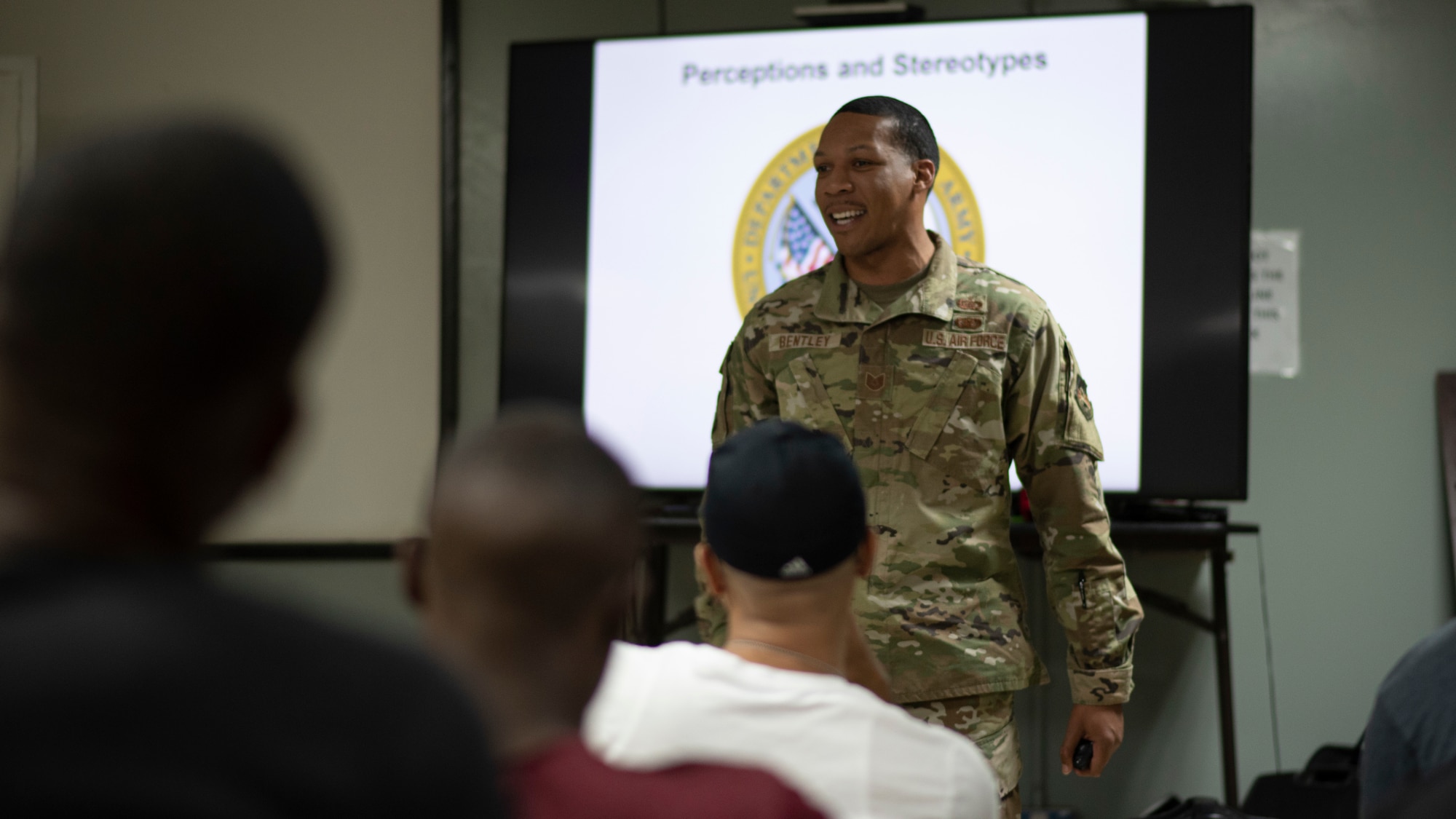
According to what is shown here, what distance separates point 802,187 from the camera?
321 centimetres

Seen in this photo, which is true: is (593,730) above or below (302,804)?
below

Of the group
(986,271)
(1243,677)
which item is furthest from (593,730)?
(1243,677)

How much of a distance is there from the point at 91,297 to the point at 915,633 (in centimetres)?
156

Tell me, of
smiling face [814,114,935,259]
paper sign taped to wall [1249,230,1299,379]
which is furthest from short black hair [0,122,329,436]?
paper sign taped to wall [1249,230,1299,379]

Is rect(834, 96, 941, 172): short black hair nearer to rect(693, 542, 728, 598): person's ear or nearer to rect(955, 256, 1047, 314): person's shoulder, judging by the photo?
rect(955, 256, 1047, 314): person's shoulder

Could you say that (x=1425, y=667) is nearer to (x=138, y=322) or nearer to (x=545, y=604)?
(x=545, y=604)

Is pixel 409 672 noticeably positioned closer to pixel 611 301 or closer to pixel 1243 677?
pixel 611 301

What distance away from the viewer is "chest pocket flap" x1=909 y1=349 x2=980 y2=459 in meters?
1.94

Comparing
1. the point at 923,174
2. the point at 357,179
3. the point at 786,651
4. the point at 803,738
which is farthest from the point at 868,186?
the point at 357,179

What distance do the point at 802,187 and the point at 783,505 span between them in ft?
6.98

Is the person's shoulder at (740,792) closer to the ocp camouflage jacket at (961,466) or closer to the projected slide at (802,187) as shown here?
the ocp camouflage jacket at (961,466)

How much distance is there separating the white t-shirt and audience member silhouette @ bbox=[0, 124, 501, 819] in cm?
57

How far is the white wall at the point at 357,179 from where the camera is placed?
11.9 ft

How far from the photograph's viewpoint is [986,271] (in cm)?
Answer: 205
